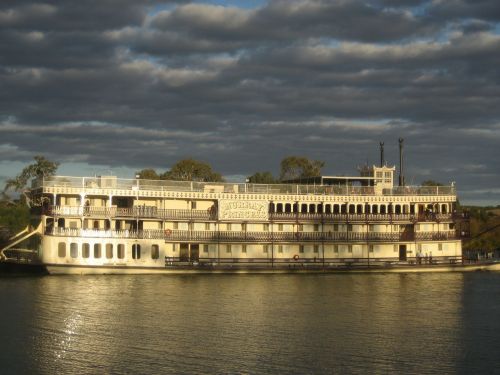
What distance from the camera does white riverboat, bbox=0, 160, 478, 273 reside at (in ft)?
201

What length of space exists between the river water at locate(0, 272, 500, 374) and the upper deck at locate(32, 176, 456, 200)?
22.3ft

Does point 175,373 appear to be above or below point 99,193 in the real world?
below

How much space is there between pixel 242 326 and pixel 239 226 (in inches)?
1018

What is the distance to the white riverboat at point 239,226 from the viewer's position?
6128cm

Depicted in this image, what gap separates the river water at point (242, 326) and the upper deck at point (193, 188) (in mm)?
6784

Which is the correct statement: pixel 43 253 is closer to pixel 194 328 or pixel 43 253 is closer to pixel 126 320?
pixel 126 320

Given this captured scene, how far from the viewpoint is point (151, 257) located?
62.9 m

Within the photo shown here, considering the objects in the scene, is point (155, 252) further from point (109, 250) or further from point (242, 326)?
point (242, 326)

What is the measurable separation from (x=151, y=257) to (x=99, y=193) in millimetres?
6204

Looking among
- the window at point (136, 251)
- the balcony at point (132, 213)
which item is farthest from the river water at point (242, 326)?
the balcony at point (132, 213)

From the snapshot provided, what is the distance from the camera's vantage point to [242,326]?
41031 millimetres

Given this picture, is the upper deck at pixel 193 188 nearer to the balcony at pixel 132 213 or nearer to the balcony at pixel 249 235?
the balcony at pixel 132 213

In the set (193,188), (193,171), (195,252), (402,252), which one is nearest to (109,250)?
(195,252)

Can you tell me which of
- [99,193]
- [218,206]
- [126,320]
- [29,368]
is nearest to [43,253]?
[99,193]
